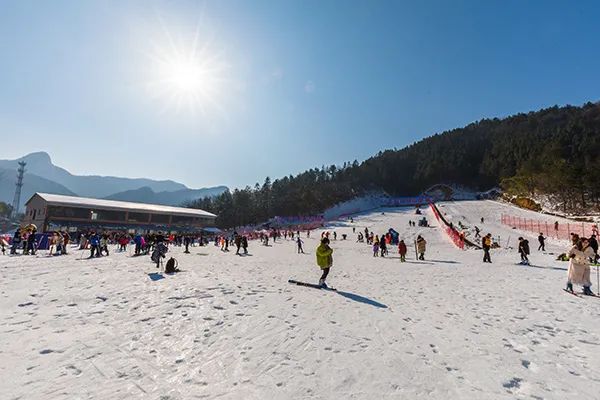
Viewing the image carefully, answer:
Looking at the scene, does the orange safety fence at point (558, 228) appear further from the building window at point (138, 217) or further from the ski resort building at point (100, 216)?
the building window at point (138, 217)

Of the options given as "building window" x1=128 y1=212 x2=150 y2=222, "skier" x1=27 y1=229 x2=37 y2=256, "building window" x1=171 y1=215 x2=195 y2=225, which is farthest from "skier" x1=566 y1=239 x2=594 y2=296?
"building window" x1=171 y1=215 x2=195 y2=225

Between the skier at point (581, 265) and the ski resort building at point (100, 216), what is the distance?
60081mm

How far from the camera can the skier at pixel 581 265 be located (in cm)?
942

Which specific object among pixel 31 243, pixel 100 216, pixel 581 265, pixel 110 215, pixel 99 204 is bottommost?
pixel 31 243

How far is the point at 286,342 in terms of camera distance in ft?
17.0

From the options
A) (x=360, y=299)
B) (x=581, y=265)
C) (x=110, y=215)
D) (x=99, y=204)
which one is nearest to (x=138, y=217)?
(x=110, y=215)

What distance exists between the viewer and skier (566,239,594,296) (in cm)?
942

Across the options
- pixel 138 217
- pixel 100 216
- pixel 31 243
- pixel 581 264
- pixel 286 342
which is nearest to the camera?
pixel 286 342

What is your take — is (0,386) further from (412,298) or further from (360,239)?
(360,239)

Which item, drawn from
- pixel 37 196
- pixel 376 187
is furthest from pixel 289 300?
pixel 376 187

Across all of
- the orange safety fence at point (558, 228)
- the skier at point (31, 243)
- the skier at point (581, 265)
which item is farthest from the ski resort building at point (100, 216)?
the skier at point (581, 265)

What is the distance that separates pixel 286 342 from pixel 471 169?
466ft

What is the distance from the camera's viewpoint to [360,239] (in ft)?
126

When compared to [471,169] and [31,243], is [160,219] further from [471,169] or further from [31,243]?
[471,169]
